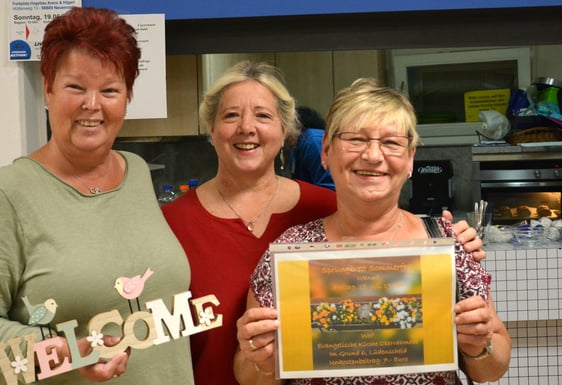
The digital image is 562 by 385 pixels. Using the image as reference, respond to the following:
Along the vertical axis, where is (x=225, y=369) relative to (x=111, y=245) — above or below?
below

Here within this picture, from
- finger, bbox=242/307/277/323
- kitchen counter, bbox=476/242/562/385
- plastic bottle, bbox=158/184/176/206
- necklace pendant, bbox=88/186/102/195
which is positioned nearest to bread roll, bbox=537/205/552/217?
kitchen counter, bbox=476/242/562/385

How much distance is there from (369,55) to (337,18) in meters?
2.64

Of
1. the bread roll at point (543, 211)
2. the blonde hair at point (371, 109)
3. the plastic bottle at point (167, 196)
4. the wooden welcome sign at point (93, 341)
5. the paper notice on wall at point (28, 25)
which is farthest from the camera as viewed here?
the bread roll at point (543, 211)

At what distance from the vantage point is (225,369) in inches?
68.6

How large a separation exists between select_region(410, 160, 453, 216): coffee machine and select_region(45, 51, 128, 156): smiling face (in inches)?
129

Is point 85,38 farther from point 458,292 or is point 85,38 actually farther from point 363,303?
point 458,292

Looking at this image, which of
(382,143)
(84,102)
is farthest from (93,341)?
(382,143)

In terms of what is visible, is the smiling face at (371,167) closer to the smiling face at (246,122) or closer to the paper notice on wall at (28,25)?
the smiling face at (246,122)

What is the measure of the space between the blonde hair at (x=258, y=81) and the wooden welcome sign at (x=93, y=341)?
68cm

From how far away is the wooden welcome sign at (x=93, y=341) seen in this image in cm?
119

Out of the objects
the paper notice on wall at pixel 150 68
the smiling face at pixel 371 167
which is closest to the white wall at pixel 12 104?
the paper notice on wall at pixel 150 68

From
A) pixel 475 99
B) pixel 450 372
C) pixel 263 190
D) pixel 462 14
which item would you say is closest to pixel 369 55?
pixel 475 99

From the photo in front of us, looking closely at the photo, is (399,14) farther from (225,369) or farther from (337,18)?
(225,369)

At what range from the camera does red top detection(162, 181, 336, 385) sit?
1.72 meters
